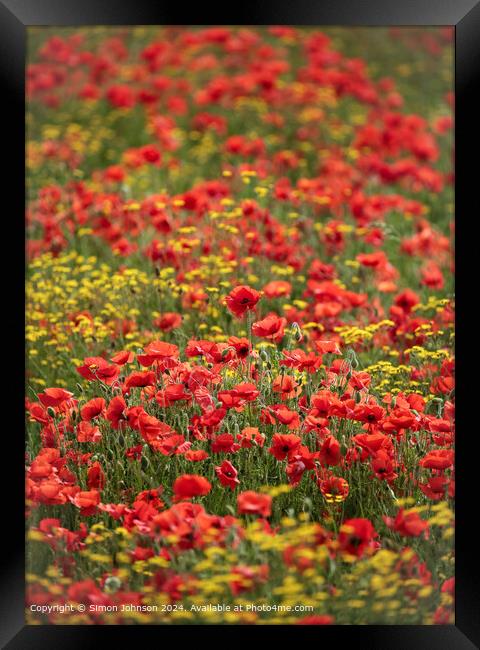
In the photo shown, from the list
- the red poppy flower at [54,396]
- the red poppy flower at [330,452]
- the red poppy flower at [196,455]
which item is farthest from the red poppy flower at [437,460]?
the red poppy flower at [54,396]

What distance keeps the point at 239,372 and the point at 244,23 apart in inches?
43.0

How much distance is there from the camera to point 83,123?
677 centimetres

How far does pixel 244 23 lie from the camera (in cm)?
319

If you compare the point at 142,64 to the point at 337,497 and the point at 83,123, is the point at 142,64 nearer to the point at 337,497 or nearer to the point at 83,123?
the point at 83,123

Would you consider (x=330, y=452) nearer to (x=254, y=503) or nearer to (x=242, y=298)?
(x=254, y=503)

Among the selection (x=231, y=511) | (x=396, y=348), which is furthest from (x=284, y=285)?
(x=231, y=511)

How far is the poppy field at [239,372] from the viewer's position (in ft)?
9.53

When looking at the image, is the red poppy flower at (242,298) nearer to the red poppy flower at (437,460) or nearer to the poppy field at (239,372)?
the poppy field at (239,372)

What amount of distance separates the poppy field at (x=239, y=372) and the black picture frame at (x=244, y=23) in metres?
0.06

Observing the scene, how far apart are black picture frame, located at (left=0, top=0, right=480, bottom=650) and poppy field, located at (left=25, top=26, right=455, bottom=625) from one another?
6 centimetres

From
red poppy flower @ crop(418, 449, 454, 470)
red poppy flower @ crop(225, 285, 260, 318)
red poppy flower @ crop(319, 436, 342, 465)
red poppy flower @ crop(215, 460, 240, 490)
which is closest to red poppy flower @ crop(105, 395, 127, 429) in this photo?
red poppy flower @ crop(215, 460, 240, 490)

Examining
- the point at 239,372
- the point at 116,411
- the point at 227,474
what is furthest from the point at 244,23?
the point at 227,474

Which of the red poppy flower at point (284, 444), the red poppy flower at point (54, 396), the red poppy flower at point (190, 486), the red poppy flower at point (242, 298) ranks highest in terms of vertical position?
the red poppy flower at point (242, 298)

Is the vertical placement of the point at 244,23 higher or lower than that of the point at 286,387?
higher
